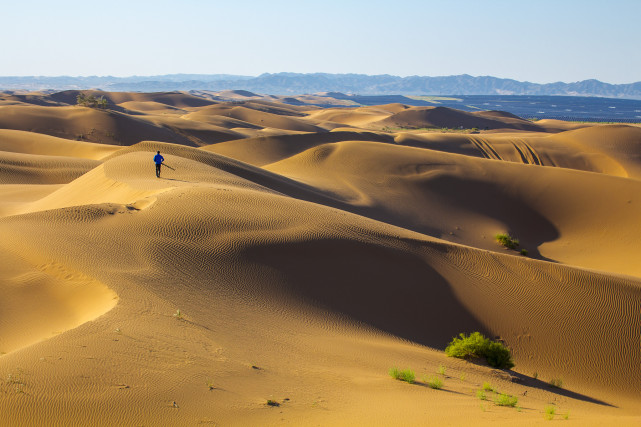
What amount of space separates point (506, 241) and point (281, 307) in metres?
16.4

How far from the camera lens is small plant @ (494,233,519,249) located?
25.4m

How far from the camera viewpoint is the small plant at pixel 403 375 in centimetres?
855

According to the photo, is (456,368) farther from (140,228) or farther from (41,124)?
(41,124)

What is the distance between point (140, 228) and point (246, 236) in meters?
2.38

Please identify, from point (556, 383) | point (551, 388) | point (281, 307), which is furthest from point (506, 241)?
point (281, 307)

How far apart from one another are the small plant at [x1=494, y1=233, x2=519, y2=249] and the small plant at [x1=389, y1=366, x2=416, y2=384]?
58.7ft

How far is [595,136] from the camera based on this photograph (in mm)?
52375

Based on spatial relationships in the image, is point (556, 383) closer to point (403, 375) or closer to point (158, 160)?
point (403, 375)

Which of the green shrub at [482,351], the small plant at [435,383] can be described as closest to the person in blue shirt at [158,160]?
the green shrub at [482,351]

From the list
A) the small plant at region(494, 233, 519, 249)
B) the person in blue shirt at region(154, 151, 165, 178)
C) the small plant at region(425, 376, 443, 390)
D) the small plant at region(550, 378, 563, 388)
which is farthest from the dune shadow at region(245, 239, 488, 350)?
the small plant at region(494, 233, 519, 249)

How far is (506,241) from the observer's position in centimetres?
2553

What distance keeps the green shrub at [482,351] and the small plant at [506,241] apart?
588 inches

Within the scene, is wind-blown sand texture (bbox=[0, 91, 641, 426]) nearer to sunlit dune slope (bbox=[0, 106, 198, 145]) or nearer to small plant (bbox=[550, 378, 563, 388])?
small plant (bbox=[550, 378, 563, 388])

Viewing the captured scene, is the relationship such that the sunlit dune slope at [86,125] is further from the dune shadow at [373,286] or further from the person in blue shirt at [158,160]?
the dune shadow at [373,286]
